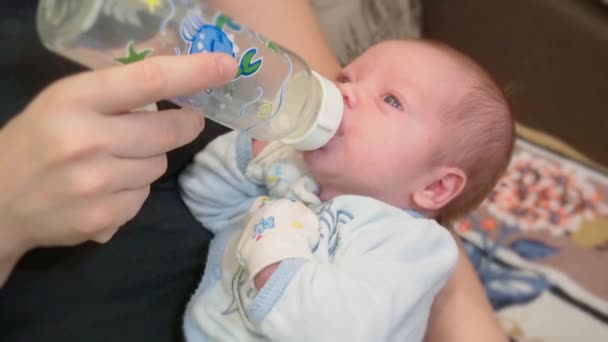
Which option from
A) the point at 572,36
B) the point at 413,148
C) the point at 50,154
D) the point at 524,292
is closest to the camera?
the point at 50,154

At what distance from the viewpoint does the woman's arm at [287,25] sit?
3.23 ft

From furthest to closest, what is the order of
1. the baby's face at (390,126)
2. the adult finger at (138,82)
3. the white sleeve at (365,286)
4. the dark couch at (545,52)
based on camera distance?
the dark couch at (545,52)
the baby's face at (390,126)
the white sleeve at (365,286)
the adult finger at (138,82)

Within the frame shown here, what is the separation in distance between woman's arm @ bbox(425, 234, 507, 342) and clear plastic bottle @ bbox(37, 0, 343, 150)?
32 cm

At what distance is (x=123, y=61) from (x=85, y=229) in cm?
15

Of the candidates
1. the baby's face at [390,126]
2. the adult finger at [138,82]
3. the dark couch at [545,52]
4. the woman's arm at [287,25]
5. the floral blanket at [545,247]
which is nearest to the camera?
the adult finger at [138,82]

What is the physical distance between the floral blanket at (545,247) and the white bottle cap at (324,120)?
2.16 feet

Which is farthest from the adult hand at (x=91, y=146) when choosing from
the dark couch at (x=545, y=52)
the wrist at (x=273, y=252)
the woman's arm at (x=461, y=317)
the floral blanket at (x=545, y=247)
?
the dark couch at (x=545, y=52)

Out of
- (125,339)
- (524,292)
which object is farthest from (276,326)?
(524,292)

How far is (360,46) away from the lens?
1.45 meters

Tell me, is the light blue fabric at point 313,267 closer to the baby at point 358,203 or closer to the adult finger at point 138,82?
the baby at point 358,203

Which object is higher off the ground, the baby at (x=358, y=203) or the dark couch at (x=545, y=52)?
the baby at (x=358, y=203)

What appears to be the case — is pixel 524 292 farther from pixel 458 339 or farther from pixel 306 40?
pixel 306 40

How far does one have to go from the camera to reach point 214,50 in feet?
1.86

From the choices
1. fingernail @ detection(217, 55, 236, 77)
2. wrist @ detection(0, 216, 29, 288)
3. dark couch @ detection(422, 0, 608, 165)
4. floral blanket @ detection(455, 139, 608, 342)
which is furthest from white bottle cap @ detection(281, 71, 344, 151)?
dark couch @ detection(422, 0, 608, 165)
